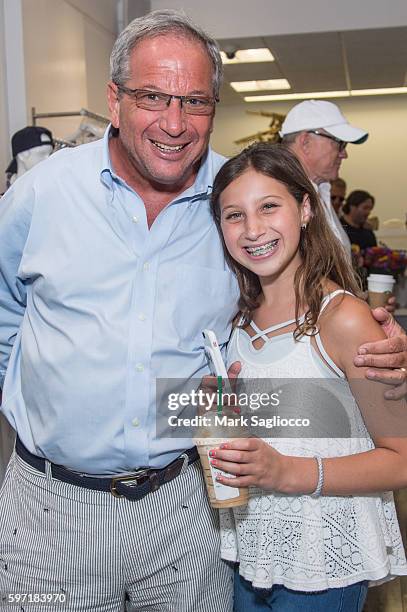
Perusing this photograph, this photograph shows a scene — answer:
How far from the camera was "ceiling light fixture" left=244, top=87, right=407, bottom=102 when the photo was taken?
969 centimetres

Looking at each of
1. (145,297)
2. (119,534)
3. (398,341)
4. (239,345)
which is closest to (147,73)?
(145,297)

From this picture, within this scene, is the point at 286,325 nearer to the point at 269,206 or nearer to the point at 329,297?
the point at 329,297

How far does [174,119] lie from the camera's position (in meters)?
1.45

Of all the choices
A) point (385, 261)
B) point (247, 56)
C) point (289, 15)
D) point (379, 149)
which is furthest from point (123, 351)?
point (379, 149)

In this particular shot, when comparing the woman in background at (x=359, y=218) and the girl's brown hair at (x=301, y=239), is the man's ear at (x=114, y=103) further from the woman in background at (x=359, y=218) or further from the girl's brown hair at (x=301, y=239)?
the woman in background at (x=359, y=218)

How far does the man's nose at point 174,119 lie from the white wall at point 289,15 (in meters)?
4.60

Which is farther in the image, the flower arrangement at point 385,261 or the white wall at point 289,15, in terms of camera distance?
the white wall at point 289,15

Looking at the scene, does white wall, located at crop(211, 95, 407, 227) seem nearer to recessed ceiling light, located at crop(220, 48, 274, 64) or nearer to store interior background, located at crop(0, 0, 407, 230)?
store interior background, located at crop(0, 0, 407, 230)

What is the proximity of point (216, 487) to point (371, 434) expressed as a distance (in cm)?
32

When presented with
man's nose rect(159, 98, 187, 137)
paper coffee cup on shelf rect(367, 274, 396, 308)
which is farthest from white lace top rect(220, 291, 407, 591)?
paper coffee cup on shelf rect(367, 274, 396, 308)

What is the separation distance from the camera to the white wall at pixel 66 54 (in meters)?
3.85

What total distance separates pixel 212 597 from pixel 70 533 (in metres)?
0.31

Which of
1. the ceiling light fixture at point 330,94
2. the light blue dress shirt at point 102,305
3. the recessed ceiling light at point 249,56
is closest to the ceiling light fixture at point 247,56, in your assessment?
the recessed ceiling light at point 249,56

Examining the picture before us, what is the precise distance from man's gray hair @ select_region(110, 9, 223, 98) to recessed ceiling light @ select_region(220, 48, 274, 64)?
17.6 ft
